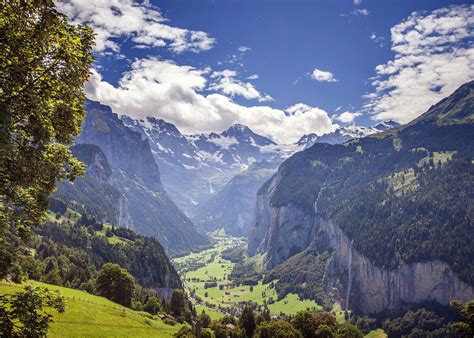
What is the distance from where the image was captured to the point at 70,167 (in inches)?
941

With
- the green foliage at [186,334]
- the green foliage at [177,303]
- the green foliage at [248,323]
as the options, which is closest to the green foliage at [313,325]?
the green foliage at [248,323]

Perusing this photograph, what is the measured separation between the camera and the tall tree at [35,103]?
19.0m

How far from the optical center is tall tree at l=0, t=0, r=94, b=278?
19016mm

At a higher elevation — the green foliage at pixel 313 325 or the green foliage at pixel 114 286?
the green foliage at pixel 114 286

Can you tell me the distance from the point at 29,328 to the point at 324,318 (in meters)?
132

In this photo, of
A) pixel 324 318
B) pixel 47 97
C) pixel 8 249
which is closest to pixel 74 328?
pixel 8 249

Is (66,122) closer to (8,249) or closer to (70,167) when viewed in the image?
(70,167)

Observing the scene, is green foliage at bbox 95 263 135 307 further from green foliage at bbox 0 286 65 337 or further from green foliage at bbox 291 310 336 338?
green foliage at bbox 0 286 65 337

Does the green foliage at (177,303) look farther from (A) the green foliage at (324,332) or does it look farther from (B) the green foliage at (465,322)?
(B) the green foliage at (465,322)

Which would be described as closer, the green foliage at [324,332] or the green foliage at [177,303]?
the green foliage at [324,332]

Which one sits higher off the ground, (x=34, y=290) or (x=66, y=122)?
(x=66, y=122)

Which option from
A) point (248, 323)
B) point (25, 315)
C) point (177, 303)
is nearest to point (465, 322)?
point (25, 315)

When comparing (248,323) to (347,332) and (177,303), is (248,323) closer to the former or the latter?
(177,303)

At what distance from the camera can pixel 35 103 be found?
2025 centimetres
